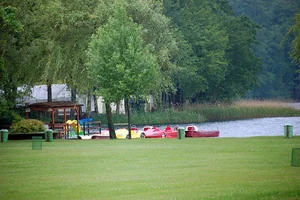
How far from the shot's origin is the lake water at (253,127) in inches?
2657

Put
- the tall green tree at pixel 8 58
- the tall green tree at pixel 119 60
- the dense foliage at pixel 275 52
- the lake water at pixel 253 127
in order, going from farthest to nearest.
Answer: the dense foliage at pixel 275 52
the lake water at pixel 253 127
the tall green tree at pixel 8 58
the tall green tree at pixel 119 60

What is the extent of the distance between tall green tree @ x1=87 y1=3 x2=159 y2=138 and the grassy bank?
3474 centimetres

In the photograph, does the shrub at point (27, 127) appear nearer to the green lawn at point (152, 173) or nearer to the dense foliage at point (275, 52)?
the green lawn at point (152, 173)

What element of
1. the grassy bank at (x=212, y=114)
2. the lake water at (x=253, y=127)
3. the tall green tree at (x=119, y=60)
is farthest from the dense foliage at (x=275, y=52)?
the tall green tree at (x=119, y=60)

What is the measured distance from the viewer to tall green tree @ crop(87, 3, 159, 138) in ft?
173

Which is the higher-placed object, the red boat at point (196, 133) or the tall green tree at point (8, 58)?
the tall green tree at point (8, 58)

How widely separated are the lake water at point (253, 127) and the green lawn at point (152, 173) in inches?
1112

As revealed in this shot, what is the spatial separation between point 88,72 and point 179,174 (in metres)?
27.7

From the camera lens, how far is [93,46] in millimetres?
52719

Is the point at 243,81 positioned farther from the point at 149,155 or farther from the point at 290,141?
the point at 149,155

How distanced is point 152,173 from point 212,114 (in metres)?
65.3

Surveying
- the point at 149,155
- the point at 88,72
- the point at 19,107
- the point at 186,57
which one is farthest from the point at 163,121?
the point at 149,155

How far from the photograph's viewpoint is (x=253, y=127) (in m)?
76.3

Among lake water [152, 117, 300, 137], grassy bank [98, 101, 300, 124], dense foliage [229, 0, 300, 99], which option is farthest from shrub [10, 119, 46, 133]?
dense foliage [229, 0, 300, 99]
